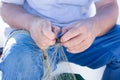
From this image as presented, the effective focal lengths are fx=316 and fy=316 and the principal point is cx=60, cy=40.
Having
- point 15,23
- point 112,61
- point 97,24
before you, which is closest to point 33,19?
point 15,23

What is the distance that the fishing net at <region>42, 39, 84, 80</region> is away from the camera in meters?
0.99

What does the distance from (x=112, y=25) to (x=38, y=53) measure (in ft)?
1.00

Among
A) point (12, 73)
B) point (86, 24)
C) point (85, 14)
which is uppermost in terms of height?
point (85, 14)

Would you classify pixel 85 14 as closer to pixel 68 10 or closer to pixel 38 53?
pixel 68 10

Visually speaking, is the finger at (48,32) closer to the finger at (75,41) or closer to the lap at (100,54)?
the finger at (75,41)

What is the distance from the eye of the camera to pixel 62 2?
1124mm

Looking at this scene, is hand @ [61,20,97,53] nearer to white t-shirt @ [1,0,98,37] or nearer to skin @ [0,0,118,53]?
skin @ [0,0,118,53]

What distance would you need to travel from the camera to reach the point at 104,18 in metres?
1.08

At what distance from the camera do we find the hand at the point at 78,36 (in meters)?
0.92

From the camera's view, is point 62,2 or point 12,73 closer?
point 12,73

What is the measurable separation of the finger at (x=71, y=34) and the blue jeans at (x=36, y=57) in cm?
11

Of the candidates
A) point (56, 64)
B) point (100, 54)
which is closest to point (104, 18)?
point (100, 54)

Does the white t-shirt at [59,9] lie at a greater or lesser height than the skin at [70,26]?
greater

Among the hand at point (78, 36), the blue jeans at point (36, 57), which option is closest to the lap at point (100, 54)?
the blue jeans at point (36, 57)
